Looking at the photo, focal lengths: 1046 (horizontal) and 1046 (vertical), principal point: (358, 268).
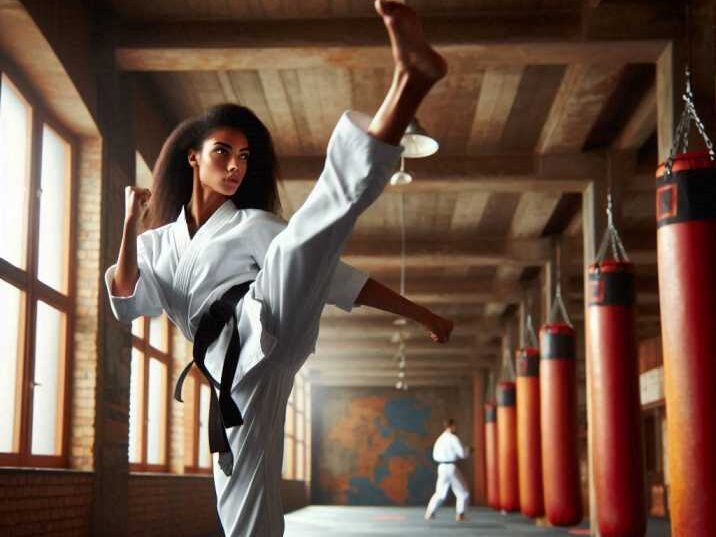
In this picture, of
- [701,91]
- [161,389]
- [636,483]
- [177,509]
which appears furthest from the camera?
[161,389]

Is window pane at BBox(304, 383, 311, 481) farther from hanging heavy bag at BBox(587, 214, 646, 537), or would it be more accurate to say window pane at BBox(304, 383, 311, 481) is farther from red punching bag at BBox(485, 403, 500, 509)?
hanging heavy bag at BBox(587, 214, 646, 537)

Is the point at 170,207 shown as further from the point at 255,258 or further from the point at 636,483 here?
the point at 636,483

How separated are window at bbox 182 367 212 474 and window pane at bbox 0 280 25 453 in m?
5.71

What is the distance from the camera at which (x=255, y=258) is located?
2.38 m

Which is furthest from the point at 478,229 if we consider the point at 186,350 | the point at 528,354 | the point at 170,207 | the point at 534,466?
the point at 170,207

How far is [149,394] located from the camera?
11484 mm

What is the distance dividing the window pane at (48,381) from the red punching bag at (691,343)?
13.4ft

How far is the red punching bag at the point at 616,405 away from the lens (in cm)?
822

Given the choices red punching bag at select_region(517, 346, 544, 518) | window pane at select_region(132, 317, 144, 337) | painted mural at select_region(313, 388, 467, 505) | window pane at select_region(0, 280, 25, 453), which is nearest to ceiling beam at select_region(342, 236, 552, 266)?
red punching bag at select_region(517, 346, 544, 518)

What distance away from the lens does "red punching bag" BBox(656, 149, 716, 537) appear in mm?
5230

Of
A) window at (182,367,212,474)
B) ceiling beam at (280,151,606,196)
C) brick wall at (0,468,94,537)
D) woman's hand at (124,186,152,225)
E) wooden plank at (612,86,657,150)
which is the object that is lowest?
brick wall at (0,468,94,537)

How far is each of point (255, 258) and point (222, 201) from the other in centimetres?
30

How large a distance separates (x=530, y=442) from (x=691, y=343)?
8.74m

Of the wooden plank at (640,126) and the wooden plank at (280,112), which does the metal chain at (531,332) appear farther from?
the wooden plank at (280,112)
